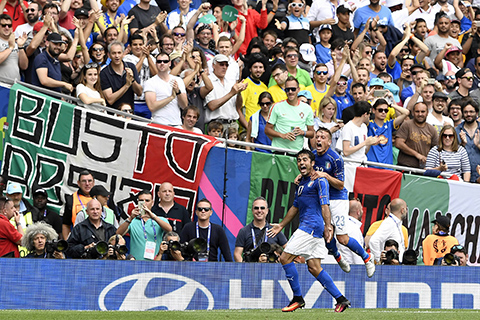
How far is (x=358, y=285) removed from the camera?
11688 mm

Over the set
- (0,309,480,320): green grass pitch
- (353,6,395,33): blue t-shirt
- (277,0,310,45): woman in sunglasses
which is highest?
(353,6,395,33): blue t-shirt

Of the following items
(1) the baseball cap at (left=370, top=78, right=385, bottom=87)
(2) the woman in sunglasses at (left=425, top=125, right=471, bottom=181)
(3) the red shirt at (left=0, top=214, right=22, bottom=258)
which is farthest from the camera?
(1) the baseball cap at (left=370, top=78, right=385, bottom=87)

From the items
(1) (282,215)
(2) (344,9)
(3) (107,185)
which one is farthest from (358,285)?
(2) (344,9)

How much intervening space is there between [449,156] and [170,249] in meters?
5.96

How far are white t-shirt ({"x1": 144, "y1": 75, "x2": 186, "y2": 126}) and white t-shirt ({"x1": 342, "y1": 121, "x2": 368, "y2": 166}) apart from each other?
279 cm

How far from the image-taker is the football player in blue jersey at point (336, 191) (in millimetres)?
10594

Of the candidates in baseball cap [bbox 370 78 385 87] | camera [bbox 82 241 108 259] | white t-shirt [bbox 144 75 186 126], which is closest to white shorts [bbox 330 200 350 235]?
camera [bbox 82 241 108 259]

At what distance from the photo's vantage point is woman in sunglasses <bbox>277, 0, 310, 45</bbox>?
690 inches

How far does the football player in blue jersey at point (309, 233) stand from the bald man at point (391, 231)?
256cm

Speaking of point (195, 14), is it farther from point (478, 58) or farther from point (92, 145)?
point (478, 58)

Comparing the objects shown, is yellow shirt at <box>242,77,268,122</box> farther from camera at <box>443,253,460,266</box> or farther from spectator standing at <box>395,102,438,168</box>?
camera at <box>443,253,460,266</box>

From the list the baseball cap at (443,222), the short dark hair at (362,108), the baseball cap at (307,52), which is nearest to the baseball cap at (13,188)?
the short dark hair at (362,108)

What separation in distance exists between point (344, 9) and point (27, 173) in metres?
8.97

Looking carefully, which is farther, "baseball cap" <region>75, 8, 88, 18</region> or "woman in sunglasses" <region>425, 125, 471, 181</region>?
"baseball cap" <region>75, 8, 88, 18</region>
